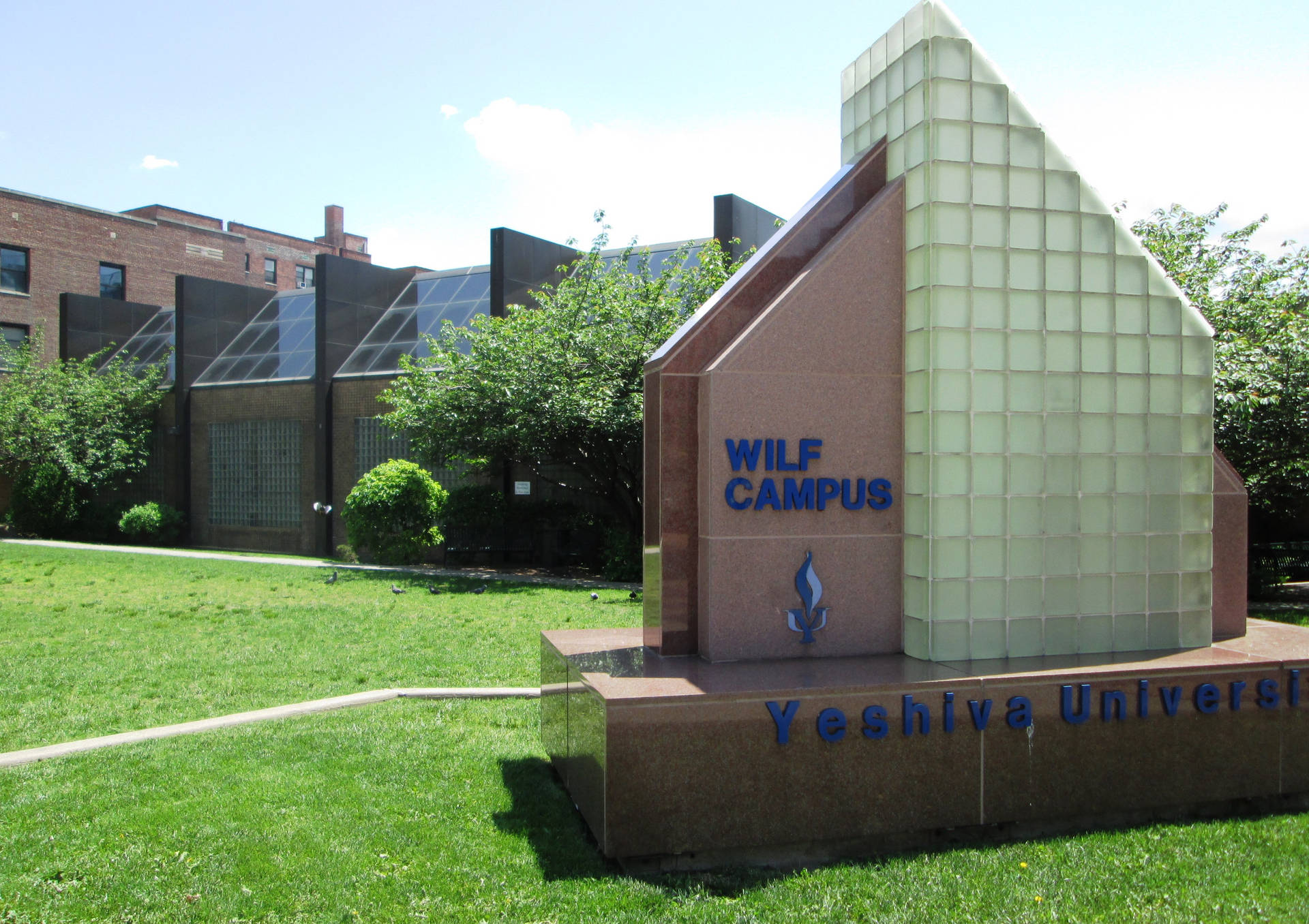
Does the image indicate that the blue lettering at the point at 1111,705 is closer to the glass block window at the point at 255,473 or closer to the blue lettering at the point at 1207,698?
the blue lettering at the point at 1207,698

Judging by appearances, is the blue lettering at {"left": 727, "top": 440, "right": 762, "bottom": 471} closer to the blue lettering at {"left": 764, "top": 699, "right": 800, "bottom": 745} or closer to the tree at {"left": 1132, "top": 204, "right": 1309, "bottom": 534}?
the blue lettering at {"left": 764, "top": 699, "right": 800, "bottom": 745}

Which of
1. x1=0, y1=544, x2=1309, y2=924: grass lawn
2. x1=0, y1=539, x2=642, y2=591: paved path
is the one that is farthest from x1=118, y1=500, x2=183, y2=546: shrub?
x1=0, y1=544, x2=1309, y2=924: grass lawn

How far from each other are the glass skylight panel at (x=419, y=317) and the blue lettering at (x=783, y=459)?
69.3 ft

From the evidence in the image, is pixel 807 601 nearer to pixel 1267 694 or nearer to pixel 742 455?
pixel 742 455

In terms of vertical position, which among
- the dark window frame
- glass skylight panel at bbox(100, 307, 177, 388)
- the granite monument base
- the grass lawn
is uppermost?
the dark window frame

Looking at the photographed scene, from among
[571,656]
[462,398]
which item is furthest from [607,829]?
[462,398]

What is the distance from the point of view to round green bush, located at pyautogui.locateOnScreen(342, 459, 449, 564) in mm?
22453

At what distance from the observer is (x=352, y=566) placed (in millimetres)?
21969

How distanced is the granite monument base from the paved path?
11969 millimetres

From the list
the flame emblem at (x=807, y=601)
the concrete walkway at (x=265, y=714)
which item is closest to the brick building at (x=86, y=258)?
the concrete walkway at (x=265, y=714)

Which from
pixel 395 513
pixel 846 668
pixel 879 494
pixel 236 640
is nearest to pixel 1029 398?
pixel 879 494

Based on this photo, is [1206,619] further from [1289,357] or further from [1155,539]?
[1289,357]

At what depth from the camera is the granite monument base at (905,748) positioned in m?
5.39

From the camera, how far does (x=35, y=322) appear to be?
38.7 m
